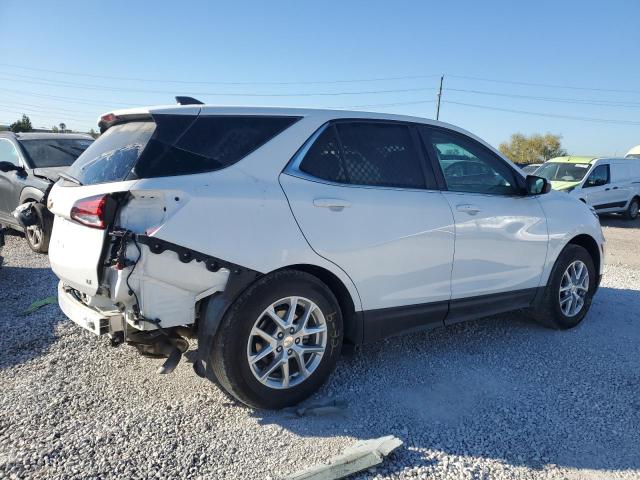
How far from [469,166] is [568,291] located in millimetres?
1702

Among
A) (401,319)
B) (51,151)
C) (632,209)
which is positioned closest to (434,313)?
(401,319)

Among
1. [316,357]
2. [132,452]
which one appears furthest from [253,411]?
[132,452]

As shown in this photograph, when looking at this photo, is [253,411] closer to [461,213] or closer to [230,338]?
[230,338]

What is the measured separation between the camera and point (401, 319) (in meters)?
3.63

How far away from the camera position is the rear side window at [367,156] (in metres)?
3.35

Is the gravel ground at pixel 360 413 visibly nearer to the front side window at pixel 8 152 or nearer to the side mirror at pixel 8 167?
the side mirror at pixel 8 167

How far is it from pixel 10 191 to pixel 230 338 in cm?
692

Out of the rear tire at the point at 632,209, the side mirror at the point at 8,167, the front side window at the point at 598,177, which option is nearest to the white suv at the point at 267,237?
the side mirror at the point at 8,167

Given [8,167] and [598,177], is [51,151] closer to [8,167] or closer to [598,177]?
[8,167]

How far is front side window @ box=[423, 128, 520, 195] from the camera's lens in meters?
3.96

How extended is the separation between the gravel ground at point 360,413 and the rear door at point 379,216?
0.52 metres

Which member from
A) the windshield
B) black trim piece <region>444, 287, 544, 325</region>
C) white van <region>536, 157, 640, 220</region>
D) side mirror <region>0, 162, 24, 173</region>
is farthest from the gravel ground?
the windshield

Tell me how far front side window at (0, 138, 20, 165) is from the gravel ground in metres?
4.60

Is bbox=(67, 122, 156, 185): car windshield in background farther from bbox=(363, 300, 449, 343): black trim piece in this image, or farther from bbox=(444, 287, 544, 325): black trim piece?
bbox=(444, 287, 544, 325): black trim piece
